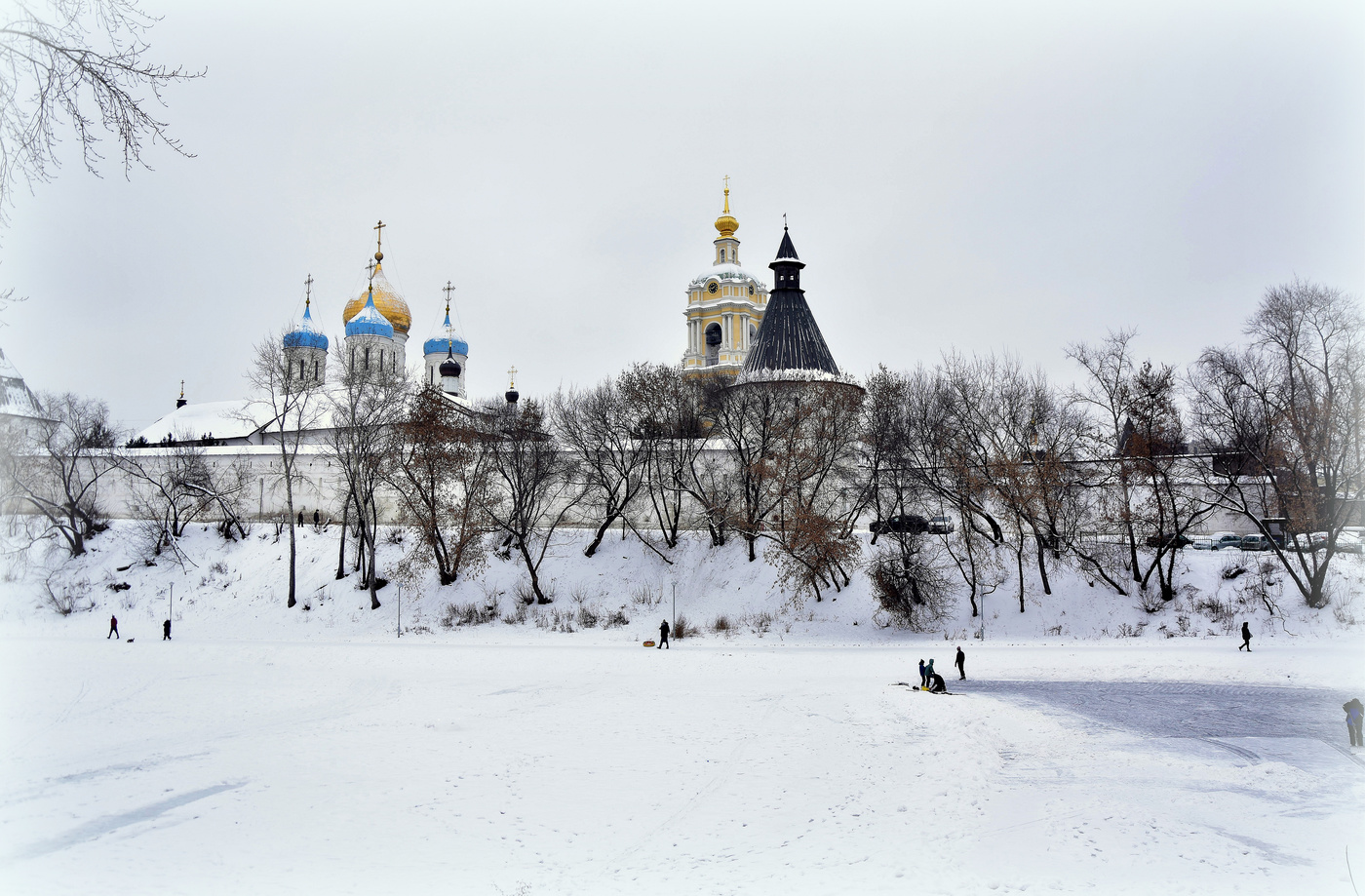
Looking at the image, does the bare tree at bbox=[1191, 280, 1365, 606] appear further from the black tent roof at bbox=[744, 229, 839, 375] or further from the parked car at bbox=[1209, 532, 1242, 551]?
the black tent roof at bbox=[744, 229, 839, 375]

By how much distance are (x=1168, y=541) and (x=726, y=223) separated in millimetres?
41823

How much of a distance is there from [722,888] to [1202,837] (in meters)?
5.18

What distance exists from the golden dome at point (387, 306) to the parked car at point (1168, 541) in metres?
43.8

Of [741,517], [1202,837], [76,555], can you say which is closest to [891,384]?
[741,517]

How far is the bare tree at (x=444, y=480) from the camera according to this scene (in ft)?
95.8

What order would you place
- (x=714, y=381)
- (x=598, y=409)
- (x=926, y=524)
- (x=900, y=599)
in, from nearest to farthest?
1. (x=900, y=599)
2. (x=926, y=524)
3. (x=598, y=409)
4. (x=714, y=381)

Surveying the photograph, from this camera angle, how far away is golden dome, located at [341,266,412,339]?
5288 cm

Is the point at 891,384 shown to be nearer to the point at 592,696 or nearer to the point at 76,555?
the point at 592,696

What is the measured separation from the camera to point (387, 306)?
174 ft

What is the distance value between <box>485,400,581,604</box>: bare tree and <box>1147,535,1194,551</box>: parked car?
64.4 feet

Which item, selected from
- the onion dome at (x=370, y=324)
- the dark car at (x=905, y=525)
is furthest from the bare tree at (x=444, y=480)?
the onion dome at (x=370, y=324)

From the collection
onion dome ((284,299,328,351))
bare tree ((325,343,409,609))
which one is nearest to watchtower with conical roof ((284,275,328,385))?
onion dome ((284,299,328,351))

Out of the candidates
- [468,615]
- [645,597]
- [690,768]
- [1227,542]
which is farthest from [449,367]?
[690,768]

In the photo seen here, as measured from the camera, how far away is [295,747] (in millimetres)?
12414
